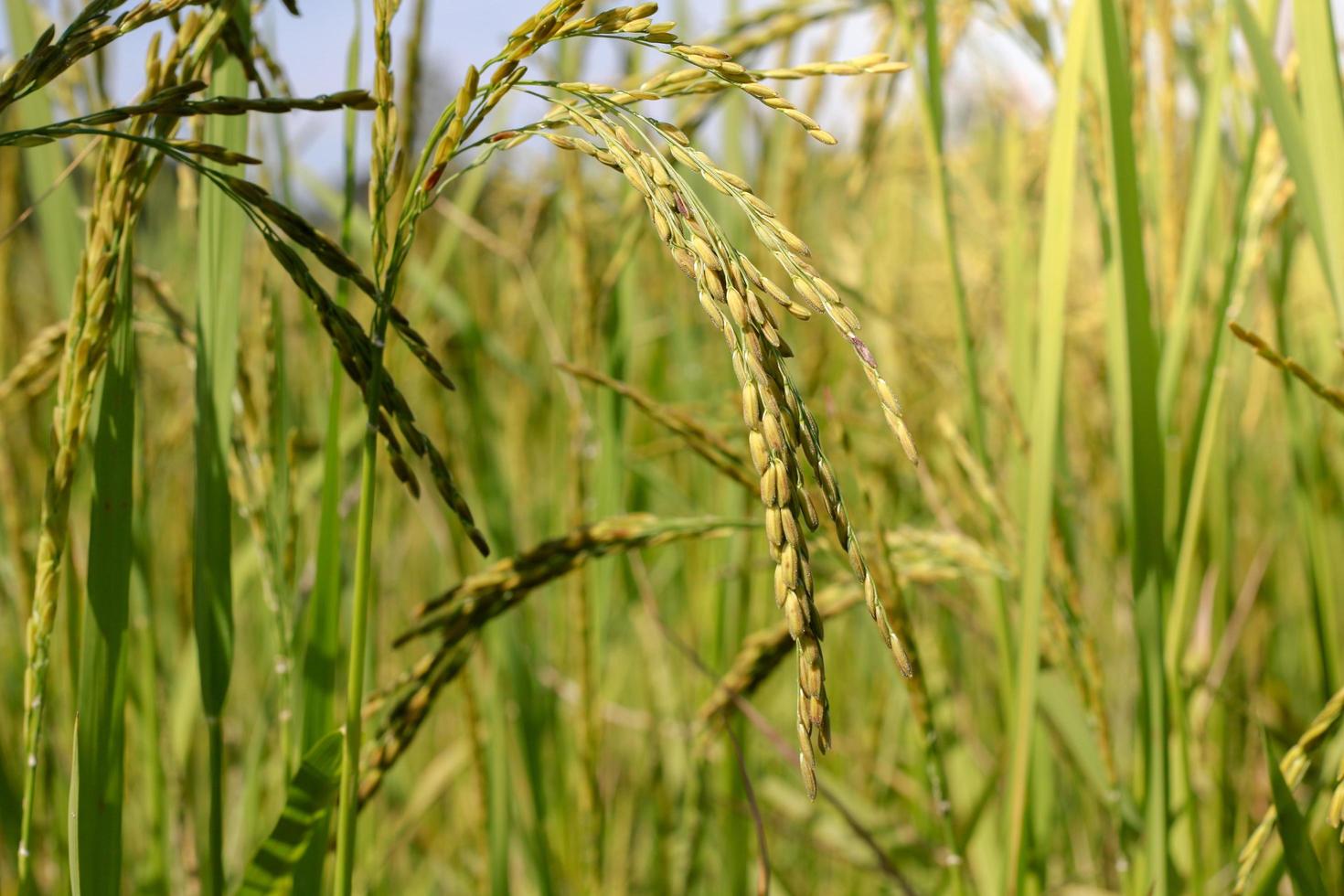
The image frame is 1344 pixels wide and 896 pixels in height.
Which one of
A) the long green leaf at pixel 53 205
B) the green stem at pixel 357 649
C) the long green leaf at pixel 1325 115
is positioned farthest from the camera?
the long green leaf at pixel 53 205

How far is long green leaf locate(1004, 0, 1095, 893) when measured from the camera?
0.63 metres

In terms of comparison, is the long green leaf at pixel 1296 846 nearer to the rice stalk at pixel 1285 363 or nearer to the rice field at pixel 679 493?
the rice field at pixel 679 493

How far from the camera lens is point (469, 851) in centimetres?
145

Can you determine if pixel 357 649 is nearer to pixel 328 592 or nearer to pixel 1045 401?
pixel 328 592

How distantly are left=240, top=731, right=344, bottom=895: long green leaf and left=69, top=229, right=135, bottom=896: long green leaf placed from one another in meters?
0.08

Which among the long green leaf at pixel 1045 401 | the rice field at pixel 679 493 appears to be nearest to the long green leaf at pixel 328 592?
the rice field at pixel 679 493

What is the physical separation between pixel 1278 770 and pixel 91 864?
0.65m

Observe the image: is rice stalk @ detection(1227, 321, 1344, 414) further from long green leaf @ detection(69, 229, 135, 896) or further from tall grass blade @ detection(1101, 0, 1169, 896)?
long green leaf @ detection(69, 229, 135, 896)

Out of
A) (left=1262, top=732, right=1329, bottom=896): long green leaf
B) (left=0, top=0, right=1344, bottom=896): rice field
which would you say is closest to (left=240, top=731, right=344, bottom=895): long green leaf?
(left=0, top=0, right=1344, bottom=896): rice field

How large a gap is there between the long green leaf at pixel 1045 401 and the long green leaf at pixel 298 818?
405 mm

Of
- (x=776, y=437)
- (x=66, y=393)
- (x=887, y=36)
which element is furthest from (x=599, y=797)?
(x=887, y=36)

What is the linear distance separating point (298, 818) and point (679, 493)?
94 cm

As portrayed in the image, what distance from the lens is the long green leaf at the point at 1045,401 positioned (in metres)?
0.63

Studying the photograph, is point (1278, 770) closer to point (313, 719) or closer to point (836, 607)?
point (836, 607)
